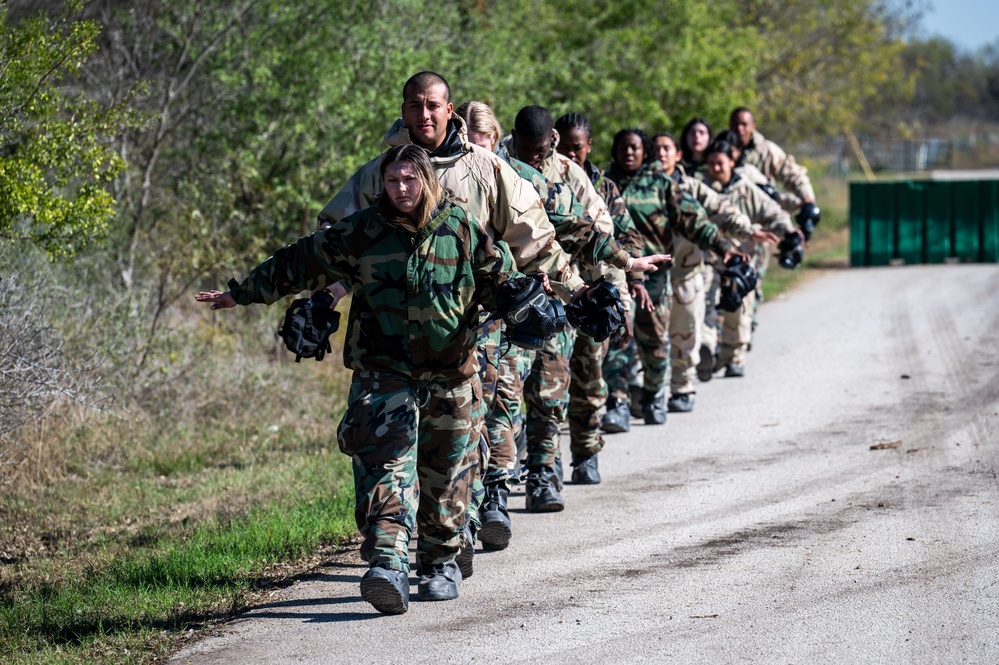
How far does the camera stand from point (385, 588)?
5.62m

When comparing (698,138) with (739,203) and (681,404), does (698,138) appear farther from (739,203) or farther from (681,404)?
(681,404)

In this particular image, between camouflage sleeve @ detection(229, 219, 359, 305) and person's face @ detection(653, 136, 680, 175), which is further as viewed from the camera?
person's face @ detection(653, 136, 680, 175)

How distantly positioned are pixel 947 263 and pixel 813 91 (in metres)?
4.57

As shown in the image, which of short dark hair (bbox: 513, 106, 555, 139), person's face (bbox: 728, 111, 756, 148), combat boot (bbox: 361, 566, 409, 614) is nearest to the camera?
combat boot (bbox: 361, 566, 409, 614)

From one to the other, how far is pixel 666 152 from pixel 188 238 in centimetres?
449

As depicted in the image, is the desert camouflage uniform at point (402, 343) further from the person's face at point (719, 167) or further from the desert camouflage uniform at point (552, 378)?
the person's face at point (719, 167)

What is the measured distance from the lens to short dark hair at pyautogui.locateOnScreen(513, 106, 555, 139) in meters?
7.41

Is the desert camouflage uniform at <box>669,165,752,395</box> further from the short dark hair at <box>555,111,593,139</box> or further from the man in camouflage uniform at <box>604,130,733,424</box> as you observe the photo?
the short dark hair at <box>555,111,593,139</box>

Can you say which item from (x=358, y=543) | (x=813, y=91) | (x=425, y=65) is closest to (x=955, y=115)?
(x=813, y=91)

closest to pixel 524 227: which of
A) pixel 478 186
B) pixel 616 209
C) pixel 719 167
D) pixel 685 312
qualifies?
pixel 478 186

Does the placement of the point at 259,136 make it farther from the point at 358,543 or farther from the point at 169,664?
the point at 169,664

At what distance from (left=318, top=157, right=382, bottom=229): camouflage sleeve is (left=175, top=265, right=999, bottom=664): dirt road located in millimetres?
1726

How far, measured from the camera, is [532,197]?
621 centimetres

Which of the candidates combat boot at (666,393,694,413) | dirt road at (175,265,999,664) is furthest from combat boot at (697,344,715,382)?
combat boot at (666,393,694,413)
